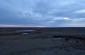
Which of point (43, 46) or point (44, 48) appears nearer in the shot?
point (44, 48)

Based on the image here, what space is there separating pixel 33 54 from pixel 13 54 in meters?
2.19

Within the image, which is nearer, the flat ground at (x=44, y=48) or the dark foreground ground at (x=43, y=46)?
the flat ground at (x=44, y=48)

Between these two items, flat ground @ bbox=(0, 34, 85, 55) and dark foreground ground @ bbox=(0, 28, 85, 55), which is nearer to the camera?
flat ground @ bbox=(0, 34, 85, 55)

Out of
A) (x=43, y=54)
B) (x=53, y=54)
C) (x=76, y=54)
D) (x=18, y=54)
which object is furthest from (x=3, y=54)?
(x=76, y=54)

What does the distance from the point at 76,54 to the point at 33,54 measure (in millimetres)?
4551

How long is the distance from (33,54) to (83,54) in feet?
17.2

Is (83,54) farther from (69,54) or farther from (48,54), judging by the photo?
(48,54)

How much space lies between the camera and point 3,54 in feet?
50.4

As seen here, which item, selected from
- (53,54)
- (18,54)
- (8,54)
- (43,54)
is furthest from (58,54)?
(8,54)

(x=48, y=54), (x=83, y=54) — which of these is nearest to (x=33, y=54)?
(x=48, y=54)

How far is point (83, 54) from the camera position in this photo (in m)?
15.2

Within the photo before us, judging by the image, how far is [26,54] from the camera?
15.4m

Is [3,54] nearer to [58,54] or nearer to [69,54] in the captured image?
[58,54]

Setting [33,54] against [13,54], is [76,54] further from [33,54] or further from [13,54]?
[13,54]
